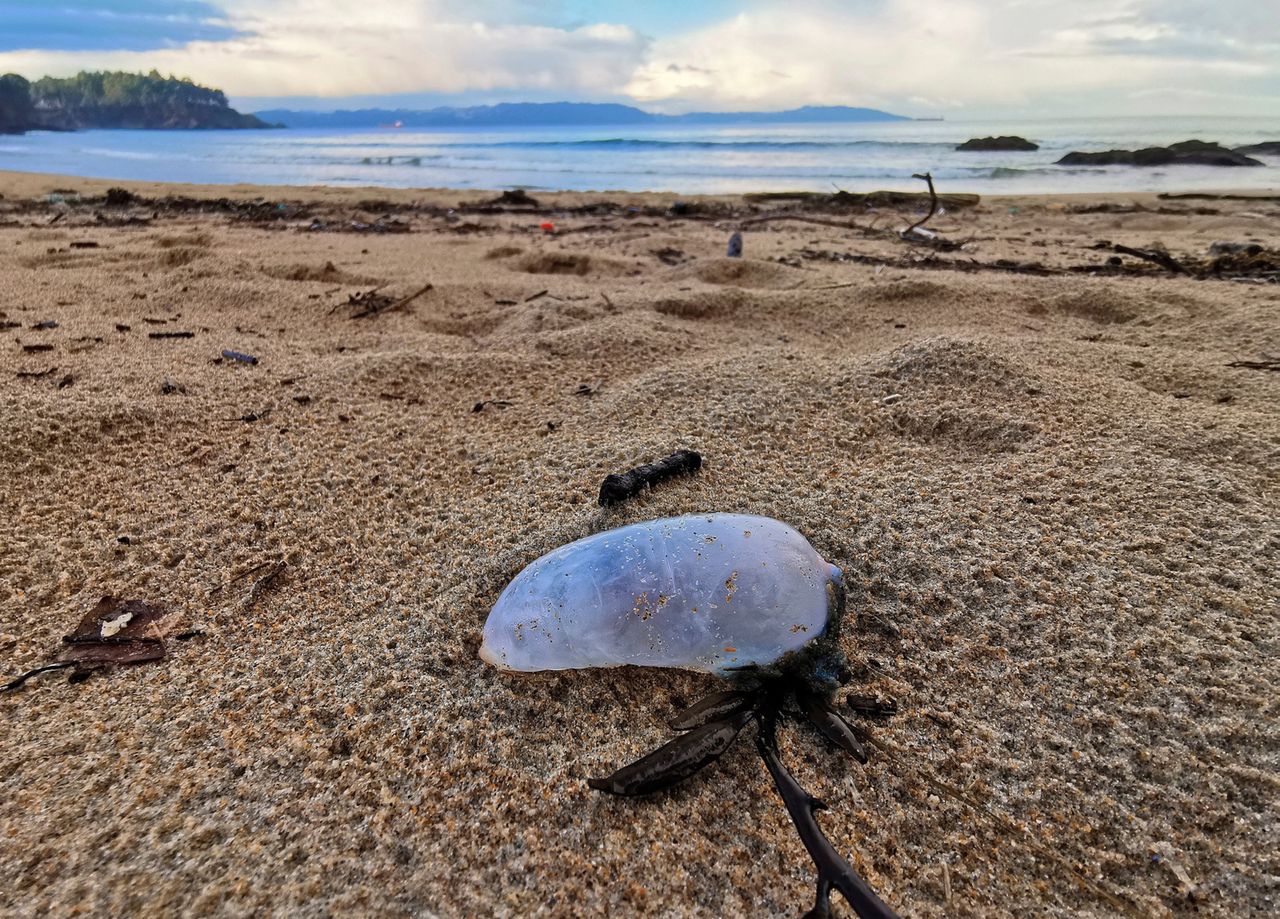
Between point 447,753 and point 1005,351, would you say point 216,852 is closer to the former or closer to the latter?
point 447,753

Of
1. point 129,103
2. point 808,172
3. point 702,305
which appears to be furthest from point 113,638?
point 129,103

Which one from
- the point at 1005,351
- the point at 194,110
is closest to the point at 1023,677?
the point at 1005,351

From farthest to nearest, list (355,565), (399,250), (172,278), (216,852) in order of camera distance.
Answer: (399,250)
(172,278)
(355,565)
(216,852)

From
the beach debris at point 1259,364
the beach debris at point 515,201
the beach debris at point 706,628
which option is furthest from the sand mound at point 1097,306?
the beach debris at point 515,201

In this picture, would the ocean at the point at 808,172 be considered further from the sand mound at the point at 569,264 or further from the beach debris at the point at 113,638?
the beach debris at the point at 113,638

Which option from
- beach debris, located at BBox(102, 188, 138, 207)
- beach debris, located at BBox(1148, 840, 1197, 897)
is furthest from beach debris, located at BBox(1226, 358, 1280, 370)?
beach debris, located at BBox(102, 188, 138, 207)

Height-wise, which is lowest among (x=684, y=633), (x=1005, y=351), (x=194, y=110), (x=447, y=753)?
(x=447, y=753)

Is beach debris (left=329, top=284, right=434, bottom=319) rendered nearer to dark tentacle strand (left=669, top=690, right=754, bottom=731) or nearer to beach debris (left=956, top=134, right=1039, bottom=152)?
dark tentacle strand (left=669, top=690, right=754, bottom=731)
